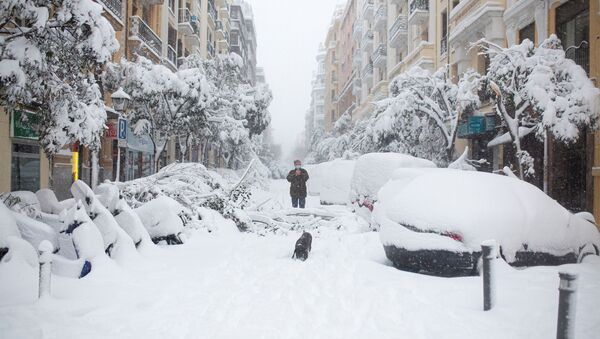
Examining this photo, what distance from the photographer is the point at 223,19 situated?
51531 mm

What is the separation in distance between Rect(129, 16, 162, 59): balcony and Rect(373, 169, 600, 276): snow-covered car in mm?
18055

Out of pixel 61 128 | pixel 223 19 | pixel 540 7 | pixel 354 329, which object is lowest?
pixel 354 329

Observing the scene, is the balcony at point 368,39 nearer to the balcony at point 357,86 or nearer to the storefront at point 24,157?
the balcony at point 357,86

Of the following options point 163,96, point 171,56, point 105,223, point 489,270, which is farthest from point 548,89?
point 171,56

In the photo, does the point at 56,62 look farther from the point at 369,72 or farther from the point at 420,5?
the point at 369,72

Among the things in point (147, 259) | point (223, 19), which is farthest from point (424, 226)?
point (223, 19)

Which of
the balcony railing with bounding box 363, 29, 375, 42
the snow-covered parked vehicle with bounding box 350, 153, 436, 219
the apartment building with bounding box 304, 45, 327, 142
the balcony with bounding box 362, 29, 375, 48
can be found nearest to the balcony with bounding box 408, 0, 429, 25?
the balcony railing with bounding box 363, 29, 375, 42

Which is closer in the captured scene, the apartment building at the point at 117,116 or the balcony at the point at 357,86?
the apartment building at the point at 117,116

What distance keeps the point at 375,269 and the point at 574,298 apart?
11.6 feet

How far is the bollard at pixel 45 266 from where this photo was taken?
4.48 meters

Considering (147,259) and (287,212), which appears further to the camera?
(287,212)

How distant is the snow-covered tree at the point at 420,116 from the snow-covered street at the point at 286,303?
9639 millimetres

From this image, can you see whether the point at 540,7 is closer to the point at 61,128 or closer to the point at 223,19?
the point at 61,128

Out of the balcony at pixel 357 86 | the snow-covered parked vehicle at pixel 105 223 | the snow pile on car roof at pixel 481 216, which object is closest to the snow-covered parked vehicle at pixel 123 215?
the snow-covered parked vehicle at pixel 105 223
